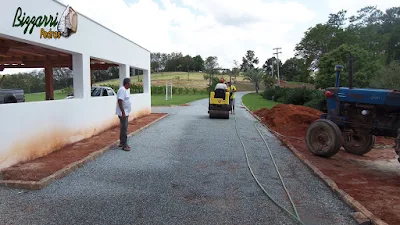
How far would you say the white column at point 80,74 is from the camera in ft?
34.1

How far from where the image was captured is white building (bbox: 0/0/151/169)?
680 cm

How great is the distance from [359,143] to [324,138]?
1183 mm

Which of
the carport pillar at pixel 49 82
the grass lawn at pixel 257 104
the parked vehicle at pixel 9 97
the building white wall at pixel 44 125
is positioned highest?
the carport pillar at pixel 49 82

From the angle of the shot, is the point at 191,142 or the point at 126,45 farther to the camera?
the point at 126,45

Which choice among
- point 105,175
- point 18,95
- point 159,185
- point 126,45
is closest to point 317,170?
point 159,185

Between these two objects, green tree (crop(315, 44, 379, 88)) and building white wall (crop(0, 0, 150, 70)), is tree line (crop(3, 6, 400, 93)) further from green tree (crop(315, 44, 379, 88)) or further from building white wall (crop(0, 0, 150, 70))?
building white wall (crop(0, 0, 150, 70))

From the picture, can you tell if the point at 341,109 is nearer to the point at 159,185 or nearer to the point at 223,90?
the point at 159,185

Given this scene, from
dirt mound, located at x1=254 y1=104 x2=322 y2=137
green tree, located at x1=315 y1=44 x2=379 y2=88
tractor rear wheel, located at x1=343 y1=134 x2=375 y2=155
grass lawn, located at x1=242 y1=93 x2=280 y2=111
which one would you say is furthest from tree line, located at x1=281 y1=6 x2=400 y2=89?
tractor rear wheel, located at x1=343 y1=134 x2=375 y2=155

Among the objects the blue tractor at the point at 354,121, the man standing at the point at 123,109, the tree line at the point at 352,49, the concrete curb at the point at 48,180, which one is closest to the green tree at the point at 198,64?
A: the tree line at the point at 352,49

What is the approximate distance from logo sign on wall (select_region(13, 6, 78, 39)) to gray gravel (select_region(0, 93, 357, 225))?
315 centimetres

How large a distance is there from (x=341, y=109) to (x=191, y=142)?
4.33m

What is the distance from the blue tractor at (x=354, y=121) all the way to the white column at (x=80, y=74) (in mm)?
6570

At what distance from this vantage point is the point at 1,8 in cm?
643

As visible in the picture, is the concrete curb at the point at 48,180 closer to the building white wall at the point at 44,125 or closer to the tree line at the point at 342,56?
the building white wall at the point at 44,125
